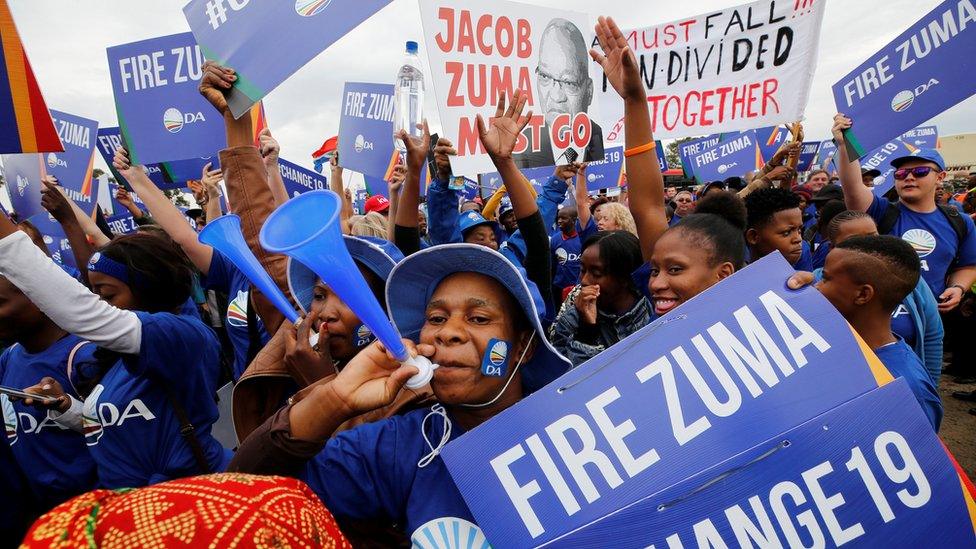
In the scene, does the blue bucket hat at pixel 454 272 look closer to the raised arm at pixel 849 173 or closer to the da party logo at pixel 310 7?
the da party logo at pixel 310 7

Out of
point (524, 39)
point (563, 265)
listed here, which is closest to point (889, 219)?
point (563, 265)

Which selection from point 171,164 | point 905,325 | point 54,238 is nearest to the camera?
point 905,325

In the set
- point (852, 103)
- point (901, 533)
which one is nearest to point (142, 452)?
point (901, 533)

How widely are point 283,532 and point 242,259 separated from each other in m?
0.89

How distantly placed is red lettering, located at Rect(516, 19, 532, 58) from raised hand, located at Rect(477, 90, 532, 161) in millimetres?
1244

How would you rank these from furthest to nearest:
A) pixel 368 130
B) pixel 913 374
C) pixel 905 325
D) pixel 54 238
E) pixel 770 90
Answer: pixel 54 238, pixel 368 130, pixel 770 90, pixel 905 325, pixel 913 374

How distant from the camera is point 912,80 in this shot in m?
3.51

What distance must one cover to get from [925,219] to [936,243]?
202 millimetres

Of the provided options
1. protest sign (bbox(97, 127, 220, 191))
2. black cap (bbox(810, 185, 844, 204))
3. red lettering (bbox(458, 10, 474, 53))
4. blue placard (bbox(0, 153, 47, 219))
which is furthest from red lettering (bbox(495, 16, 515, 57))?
black cap (bbox(810, 185, 844, 204))

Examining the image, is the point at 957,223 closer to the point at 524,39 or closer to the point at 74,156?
the point at 524,39

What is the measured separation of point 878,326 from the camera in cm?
198

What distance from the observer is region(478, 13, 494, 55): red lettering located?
350cm

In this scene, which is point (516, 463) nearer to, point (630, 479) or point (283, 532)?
point (630, 479)

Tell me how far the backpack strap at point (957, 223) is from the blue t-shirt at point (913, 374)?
277 cm
